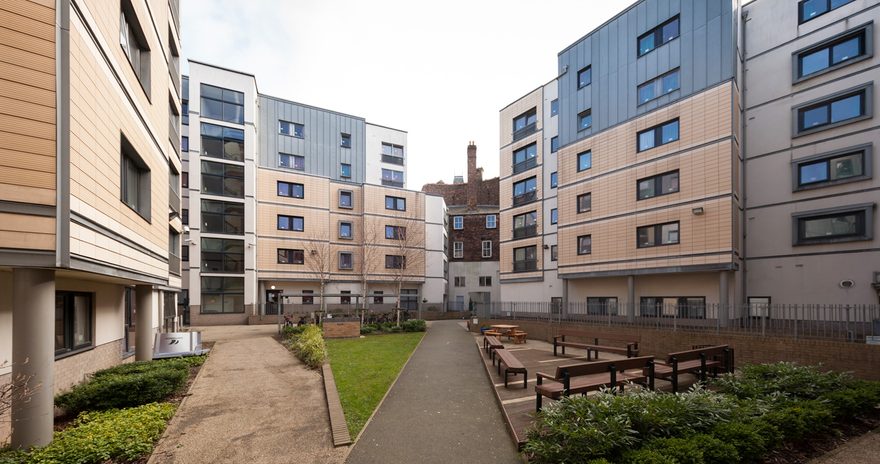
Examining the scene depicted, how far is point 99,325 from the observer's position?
1061 cm

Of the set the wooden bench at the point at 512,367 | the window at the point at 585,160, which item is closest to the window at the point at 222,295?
the wooden bench at the point at 512,367

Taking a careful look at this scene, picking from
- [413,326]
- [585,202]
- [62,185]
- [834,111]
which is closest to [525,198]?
[585,202]

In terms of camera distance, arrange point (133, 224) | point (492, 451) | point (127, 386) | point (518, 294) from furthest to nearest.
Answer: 1. point (518, 294)
2. point (133, 224)
3. point (127, 386)
4. point (492, 451)

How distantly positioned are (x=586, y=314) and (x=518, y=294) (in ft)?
24.7

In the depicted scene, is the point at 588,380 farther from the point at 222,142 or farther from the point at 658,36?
the point at 222,142

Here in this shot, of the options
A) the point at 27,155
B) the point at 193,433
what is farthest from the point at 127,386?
the point at 27,155

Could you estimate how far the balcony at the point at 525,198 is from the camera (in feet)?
97.2

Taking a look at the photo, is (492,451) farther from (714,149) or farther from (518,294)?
(518,294)

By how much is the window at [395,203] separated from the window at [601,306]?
2136cm

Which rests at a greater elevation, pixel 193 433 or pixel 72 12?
pixel 72 12

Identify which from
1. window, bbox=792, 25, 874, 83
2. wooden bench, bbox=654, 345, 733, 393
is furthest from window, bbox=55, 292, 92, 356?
window, bbox=792, 25, 874, 83

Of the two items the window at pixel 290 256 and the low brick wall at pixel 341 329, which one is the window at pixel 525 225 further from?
the window at pixel 290 256

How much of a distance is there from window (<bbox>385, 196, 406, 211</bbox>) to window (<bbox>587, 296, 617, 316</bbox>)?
70.1 feet

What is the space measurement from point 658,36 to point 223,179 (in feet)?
104
